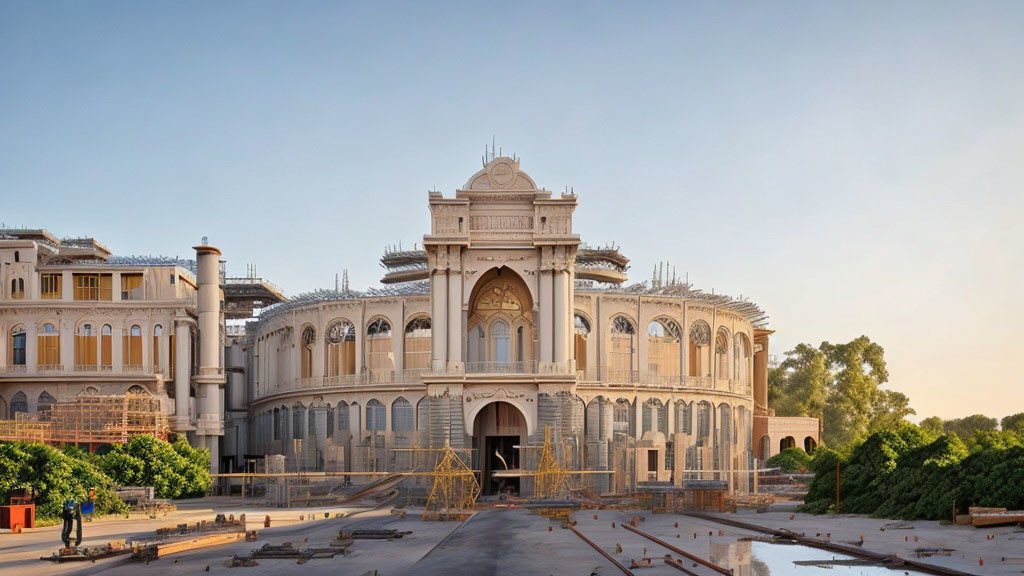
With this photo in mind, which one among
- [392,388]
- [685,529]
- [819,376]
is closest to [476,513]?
[685,529]

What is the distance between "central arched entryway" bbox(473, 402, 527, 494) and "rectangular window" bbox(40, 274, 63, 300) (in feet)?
101

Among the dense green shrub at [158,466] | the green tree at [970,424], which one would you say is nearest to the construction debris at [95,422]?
the dense green shrub at [158,466]

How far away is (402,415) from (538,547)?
4190 centimetres

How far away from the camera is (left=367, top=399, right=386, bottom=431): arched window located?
255 feet

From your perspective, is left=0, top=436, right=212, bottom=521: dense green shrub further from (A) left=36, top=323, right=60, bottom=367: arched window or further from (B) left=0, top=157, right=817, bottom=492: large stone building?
(A) left=36, top=323, right=60, bottom=367: arched window

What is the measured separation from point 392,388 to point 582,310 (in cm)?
1401

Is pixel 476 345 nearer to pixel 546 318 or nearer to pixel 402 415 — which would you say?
pixel 546 318

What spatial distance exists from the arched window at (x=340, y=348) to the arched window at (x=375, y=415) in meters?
3.28

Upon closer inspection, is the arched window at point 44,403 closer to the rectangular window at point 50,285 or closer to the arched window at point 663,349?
the rectangular window at point 50,285

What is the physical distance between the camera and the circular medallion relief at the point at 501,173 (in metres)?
67.3

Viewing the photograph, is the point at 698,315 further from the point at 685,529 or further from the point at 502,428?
the point at 685,529

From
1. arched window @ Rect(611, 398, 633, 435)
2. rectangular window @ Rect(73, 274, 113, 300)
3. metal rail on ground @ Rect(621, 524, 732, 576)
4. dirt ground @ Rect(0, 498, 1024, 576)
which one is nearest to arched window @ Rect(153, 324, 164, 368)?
rectangular window @ Rect(73, 274, 113, 300)

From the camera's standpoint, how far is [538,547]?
3625 cm

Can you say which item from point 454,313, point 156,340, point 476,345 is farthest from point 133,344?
point 454,313
